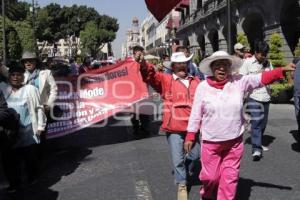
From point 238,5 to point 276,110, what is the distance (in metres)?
17.9

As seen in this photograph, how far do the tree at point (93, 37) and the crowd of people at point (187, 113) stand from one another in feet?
257

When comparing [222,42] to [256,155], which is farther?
[222,42]

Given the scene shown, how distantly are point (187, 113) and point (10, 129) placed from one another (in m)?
1.91

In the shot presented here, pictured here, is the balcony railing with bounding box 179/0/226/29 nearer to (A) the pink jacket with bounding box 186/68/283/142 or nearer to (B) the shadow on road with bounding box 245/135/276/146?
(B) the shadow on road with bounding box 245/135/276/146

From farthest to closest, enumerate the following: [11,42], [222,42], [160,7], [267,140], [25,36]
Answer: [25,36] < [11,42] < [222,42] < [160,7] < [267,140]

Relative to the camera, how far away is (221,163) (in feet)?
16.6

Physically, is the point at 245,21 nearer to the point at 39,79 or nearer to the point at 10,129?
the point at 39,79

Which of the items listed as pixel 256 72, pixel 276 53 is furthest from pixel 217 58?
pixel 276 53

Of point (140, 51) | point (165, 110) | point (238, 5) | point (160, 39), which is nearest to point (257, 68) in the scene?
point (165, 110)

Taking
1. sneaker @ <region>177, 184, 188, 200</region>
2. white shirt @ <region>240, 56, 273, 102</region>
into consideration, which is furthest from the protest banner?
sneaker @ <region>177, 184, 188, 200</region>

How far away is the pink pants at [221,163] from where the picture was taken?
493 centimetres

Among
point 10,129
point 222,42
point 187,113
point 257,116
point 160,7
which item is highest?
point 222,42

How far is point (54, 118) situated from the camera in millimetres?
8797

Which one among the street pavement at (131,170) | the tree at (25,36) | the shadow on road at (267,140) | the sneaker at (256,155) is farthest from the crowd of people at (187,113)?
the tree at (25,36)
